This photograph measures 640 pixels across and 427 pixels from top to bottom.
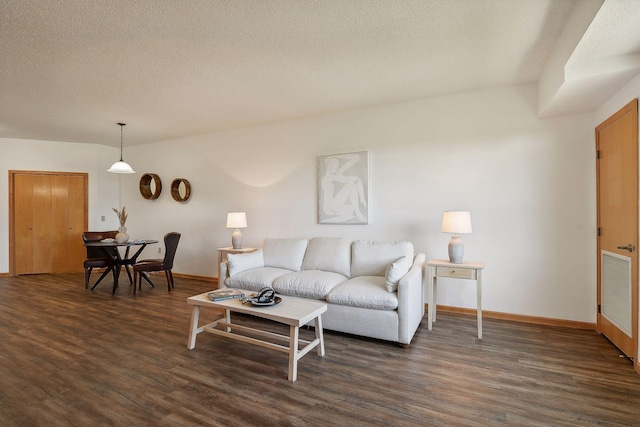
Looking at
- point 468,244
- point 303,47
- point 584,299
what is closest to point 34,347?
point 303,47

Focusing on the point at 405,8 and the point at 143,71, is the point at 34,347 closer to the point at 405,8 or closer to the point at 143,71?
the point at 143,71

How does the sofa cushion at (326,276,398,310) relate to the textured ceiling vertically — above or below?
below

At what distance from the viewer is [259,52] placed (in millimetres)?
2812

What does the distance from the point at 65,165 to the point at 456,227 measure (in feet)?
23.8

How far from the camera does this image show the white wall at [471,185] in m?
3.30

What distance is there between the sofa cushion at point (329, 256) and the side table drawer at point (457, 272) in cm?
102

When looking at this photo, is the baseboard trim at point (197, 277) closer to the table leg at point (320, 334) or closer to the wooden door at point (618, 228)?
the table leg at point (320, 334)

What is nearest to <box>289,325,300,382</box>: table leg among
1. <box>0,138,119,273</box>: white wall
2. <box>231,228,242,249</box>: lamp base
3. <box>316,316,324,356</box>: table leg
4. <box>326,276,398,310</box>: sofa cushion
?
<box>316,316,324,356</box>: table leg

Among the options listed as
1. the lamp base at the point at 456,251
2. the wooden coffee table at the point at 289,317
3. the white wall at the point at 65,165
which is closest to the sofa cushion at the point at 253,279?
the wooden coffee table at the point at 289,317

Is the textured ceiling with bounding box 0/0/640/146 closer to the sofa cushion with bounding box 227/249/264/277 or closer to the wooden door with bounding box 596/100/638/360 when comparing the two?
the wooden door with bounding box 596/100/638/360

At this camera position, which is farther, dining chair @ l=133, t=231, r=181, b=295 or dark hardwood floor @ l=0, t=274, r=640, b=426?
dining chair @ l=133, t=231, r=181, b=295

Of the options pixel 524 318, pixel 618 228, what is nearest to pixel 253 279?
pixel 524 318

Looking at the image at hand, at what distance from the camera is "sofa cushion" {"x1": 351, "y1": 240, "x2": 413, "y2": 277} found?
359cm

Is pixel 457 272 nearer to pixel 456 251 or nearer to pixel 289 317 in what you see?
pixel 456 251
